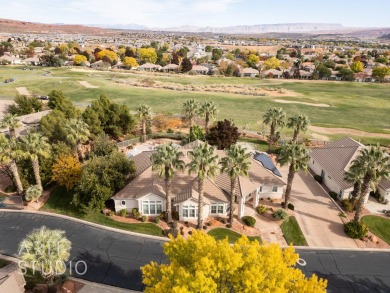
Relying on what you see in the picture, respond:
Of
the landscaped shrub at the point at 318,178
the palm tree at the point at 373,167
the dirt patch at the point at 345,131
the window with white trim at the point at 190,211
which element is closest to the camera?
the palm tree at the point at 373,167

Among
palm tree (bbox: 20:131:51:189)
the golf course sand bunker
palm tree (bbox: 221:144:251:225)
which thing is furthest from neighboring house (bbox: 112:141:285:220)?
the golf course sand bunker

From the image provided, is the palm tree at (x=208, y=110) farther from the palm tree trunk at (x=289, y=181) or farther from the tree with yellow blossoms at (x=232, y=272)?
the tree with yellow blossoms at (x=232, y=272)

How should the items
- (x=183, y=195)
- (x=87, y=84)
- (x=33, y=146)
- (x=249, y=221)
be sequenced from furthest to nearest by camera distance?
(x=87, y=84)
(x=33, y=146)
(x=183, y=195)
(x=249, y=221)

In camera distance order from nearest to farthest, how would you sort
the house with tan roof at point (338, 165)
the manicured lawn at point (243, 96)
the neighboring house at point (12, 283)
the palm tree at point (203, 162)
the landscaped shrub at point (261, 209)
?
1. the neighboring house at point (12, 283)
2. the palm tree at point (203, 162)
3. the landscaped shrub at point (261, 209)
4. the house with tan roof at point (338, 165)
5. the manicured lawn at point (243, 96)

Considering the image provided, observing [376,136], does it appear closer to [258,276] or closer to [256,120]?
[256,120]

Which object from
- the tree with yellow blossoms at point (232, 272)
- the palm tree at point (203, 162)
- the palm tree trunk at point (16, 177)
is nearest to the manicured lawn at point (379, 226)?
the palm tree at point (203, 162)

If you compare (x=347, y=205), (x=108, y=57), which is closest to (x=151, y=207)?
(x=347, y=205)

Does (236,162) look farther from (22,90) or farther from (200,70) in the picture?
(200,70)

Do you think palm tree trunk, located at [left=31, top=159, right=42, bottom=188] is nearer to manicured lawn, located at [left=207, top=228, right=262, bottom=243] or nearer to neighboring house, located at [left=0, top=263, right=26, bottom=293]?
neighboring house, located at [left=0, top=263, right=26, bottom=293]
